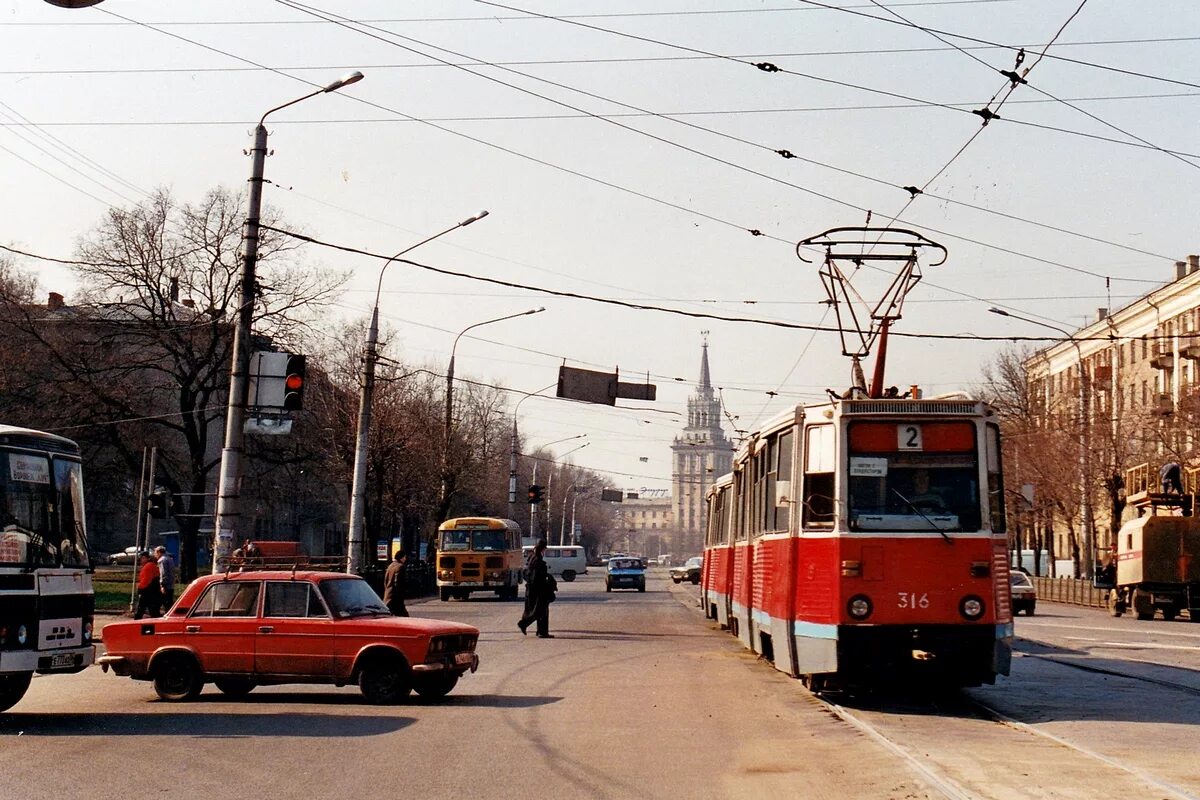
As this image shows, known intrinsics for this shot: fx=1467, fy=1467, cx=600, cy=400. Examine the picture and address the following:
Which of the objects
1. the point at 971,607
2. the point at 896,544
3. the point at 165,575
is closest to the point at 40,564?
the point at 896,544

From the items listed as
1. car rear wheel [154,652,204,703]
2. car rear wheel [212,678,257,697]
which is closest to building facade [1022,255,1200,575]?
car rear wheel [212,678,257,697]

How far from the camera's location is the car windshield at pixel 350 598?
15570 millimetres

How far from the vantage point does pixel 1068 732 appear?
12.7 meters

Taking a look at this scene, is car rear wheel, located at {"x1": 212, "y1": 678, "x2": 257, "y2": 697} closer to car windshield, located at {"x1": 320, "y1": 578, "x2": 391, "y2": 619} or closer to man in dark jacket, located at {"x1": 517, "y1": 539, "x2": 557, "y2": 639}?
car windshield, located at {"x1": 320, "y1": 578, "x2": 391, "y2": 619}

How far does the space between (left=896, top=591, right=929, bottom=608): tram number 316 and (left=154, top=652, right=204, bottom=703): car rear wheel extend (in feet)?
23.9

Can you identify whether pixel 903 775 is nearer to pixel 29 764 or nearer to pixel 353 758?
pixel 353 758

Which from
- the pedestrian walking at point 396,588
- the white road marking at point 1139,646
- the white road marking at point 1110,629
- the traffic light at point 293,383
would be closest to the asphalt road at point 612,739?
the white road marking at point 1139,646

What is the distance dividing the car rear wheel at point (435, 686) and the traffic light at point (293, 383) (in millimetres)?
7795

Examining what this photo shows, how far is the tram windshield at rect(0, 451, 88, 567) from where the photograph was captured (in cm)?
1388

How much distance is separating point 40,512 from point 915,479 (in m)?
8.67

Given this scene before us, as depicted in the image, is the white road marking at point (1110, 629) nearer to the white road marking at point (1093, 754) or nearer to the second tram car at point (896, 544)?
the second tram car at point (896, 544)

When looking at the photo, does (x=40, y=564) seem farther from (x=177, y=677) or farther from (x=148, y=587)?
(x=148, y=587)

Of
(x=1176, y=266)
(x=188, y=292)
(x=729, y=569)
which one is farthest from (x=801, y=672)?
(x=1176, y=266)

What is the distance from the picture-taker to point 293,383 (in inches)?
890
